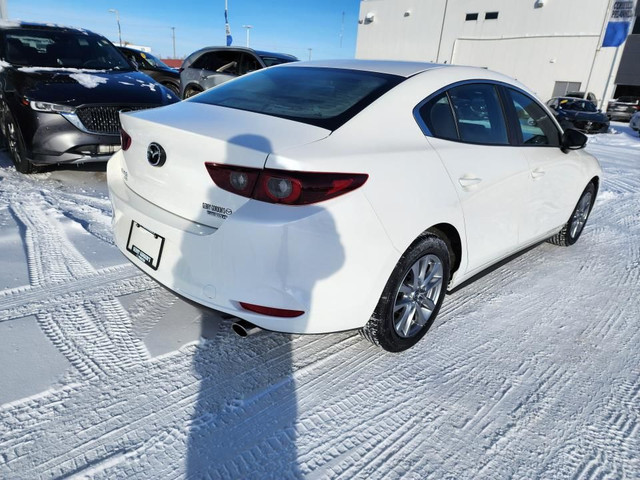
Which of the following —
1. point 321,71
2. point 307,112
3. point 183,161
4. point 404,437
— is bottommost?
point 404,437

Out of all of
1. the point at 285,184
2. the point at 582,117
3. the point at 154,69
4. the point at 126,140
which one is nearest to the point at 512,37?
the point at 582,117

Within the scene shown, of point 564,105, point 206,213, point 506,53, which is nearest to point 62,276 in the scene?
point 206,213

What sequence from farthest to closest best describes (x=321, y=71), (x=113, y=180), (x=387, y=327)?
(x=321, y=71)
(x=113, y=180)
(x=387, y=327)

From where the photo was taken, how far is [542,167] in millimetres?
3275

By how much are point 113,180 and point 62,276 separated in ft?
2.90

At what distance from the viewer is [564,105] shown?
16.7m

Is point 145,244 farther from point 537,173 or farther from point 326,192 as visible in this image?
point 537,173

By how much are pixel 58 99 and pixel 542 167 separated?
4.50 metres

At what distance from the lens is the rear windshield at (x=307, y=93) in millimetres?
2225

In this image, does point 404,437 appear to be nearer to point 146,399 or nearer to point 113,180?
point 146,399

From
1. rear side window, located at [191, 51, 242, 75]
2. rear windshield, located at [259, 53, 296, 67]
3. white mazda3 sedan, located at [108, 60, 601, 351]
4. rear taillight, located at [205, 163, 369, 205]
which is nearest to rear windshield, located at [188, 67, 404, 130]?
white mazda3 sedan, located at [108, 60, 601, 351]

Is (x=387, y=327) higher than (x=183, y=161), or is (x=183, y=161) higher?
(x=183, y=161)

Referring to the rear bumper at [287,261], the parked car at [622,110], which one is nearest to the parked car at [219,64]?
the rear bumper at [287,261]

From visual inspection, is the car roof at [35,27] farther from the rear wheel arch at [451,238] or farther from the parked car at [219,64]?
the rear wheel arch at [451,238]
